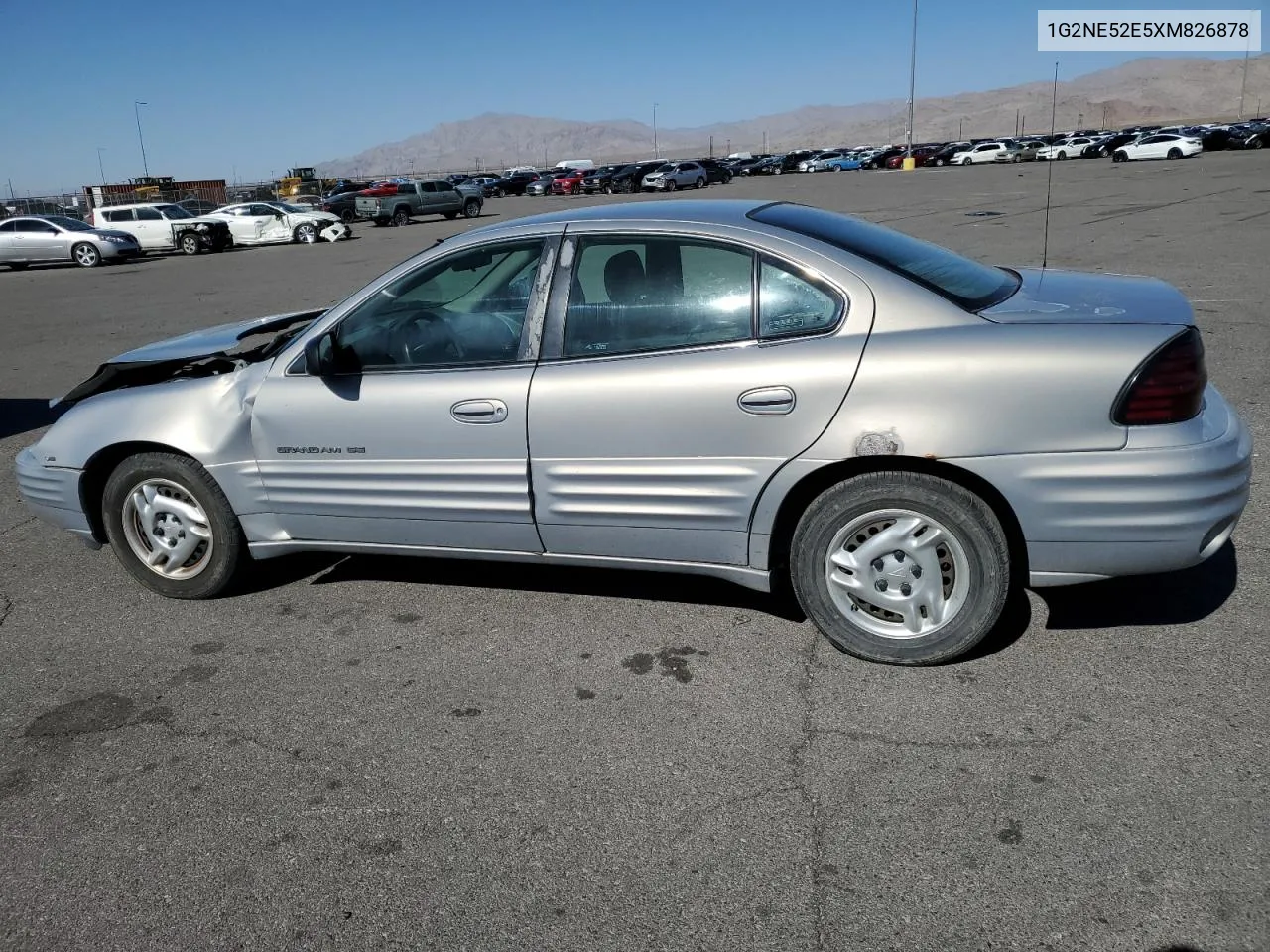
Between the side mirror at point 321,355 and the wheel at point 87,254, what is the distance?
2753 cm

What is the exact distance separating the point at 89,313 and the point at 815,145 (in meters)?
162

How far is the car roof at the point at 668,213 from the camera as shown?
12.9 ft

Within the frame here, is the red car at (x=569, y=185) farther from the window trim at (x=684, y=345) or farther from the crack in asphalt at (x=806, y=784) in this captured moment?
the crack in asphalt at (x=806, y=784)

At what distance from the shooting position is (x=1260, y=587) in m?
4.10

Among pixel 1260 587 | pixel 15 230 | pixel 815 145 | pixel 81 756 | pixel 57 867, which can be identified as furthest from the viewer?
pixel 815 145

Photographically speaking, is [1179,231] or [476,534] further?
[1179,231]

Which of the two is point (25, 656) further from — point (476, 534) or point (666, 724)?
point (666, 724)

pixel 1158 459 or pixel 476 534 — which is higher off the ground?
pixel 1158 459

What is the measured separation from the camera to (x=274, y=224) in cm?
3198

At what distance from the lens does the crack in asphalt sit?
2539mm

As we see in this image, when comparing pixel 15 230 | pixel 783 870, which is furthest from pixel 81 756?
pixel 15 230

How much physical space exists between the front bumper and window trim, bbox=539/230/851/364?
7.83ft

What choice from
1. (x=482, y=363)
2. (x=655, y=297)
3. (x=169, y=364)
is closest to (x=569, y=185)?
(x=169, y=364)

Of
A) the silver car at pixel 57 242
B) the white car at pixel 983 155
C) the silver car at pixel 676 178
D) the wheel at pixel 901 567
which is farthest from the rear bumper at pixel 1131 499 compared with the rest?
the white car at pixel 983 155
